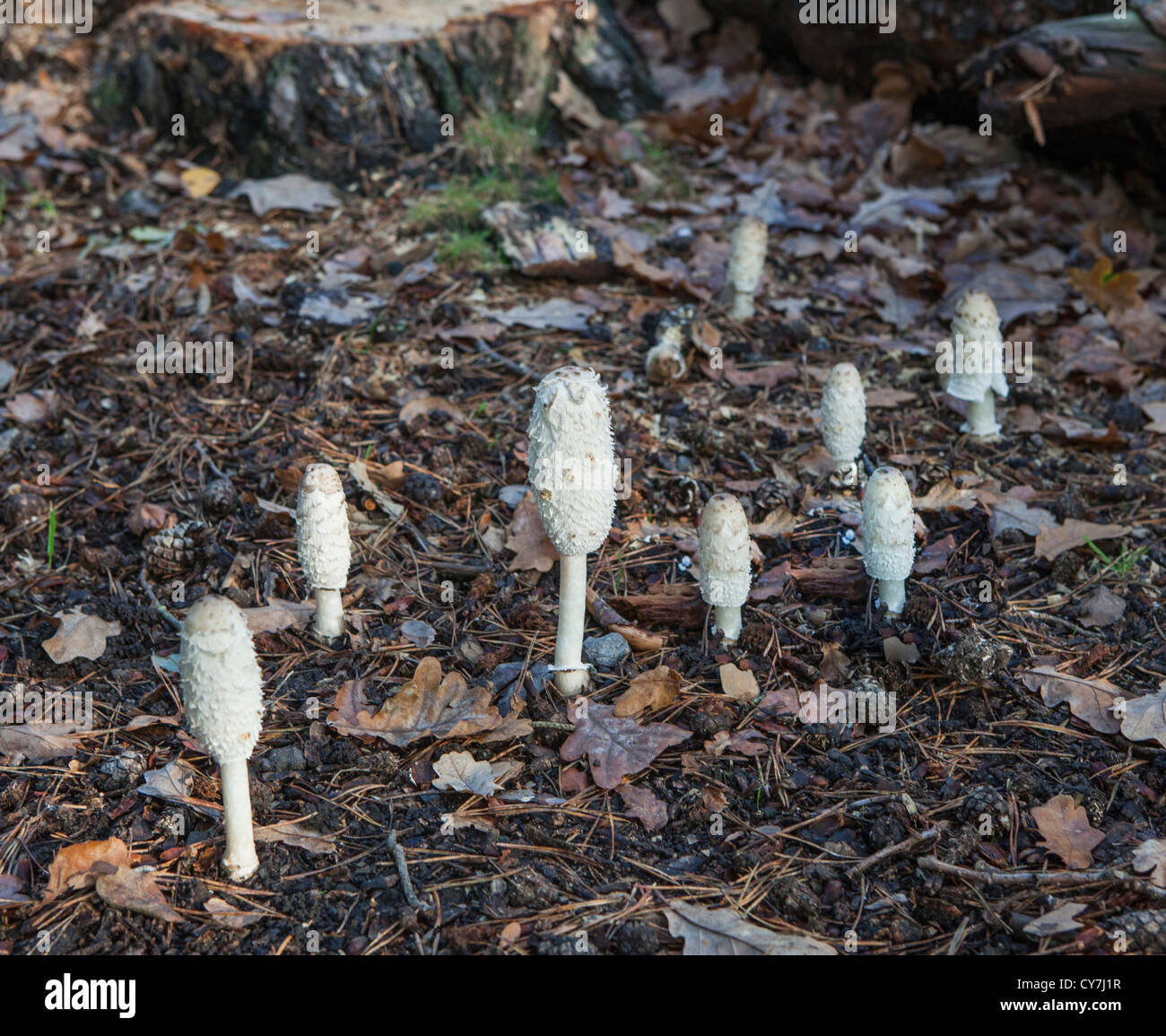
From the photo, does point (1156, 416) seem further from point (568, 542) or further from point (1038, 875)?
point (568, 542)

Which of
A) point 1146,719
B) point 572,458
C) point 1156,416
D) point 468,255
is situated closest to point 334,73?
point 468,255

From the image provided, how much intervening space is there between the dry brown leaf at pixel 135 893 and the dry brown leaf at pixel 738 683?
181 cm

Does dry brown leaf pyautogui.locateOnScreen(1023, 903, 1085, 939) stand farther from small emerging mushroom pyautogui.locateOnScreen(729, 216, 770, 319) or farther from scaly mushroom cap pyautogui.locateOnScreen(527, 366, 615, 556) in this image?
small emerging mushroom pyautogui.locateOnScreen(729, 216, 770, 319)

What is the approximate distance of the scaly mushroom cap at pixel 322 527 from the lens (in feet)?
12.0

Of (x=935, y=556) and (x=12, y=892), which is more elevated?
(x=935, y=556)

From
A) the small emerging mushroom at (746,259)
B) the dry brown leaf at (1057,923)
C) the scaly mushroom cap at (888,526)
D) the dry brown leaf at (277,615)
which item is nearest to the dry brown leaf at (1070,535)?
the scaly mushroom cap at (888,526)

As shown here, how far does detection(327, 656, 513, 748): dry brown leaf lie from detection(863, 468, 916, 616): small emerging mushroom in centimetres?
144

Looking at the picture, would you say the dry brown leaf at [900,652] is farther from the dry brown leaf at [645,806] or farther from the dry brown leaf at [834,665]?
the dry brown leaf at [645,806]

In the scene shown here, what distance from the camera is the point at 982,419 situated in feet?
16.9

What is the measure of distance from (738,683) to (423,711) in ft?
3.45

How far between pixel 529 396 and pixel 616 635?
1.68m

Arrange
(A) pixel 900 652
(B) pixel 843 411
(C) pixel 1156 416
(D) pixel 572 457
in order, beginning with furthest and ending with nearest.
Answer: (C) pixel 1156 416, (B) pixel 843 411, (A) pixel 900 652, (D) pixel 572 457

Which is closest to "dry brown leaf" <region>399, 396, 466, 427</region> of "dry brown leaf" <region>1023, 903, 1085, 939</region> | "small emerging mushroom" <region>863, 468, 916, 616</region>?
"small emerging mushroom" <region>863, 468, 916, 616</region>
